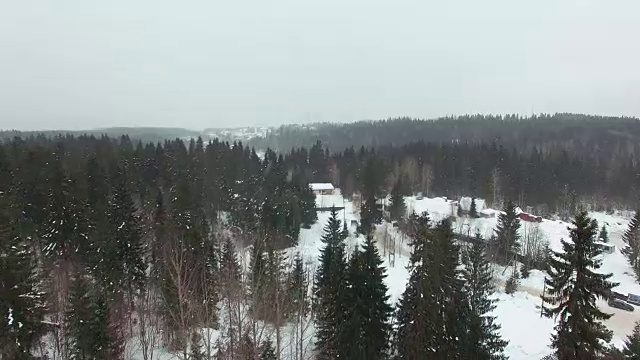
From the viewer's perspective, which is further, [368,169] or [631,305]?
[368,169]

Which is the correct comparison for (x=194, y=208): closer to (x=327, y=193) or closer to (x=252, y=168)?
(x=252, y=168)

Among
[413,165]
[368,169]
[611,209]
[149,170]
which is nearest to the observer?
[149,170]

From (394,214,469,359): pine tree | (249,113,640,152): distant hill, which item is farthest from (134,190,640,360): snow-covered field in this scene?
(249,113,640,152): distant hill

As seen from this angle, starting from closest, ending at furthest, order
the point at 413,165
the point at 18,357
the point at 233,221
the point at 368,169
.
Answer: the point at 18,357 → the point at 233,221 → the point at 368,169 → the point at 413,165

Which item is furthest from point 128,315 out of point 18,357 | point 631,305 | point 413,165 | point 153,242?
point 413,165

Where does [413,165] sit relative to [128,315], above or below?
above

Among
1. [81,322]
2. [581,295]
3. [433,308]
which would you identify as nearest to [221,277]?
[81,322]

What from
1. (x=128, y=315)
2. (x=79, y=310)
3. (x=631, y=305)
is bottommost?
(x=631, y=305)
